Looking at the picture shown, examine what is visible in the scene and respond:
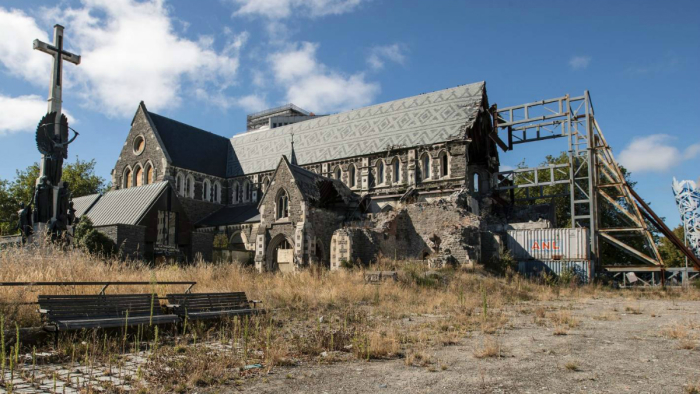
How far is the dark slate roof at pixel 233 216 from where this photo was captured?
33.9m

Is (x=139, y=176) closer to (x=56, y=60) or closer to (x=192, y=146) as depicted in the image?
(x=192, y=146)

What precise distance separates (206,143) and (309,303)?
30519mm

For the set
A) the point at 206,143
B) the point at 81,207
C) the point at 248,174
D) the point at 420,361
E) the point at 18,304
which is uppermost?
the point at 206,143

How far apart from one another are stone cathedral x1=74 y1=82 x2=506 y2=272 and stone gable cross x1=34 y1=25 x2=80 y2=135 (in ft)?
21.0

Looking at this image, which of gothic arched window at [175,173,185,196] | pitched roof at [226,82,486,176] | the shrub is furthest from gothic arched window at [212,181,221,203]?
the shrub

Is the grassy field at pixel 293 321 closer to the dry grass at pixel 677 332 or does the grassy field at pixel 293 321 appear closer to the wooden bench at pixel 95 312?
the dry grass at pixel 677 332

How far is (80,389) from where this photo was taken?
5426 mm

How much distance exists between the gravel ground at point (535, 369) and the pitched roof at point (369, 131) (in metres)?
22.1

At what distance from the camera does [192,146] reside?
3931 cm

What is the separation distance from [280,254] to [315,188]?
4.00 metres

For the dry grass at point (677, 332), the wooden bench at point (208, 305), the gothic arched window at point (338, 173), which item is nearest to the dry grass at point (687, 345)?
the dry grass at point (677, 332)

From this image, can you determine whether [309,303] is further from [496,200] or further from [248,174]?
[248,174]

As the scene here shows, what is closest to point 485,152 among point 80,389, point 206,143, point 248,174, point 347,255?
point 347,255

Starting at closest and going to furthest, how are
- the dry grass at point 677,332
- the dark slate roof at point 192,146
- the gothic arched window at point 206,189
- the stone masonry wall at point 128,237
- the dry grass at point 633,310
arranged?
the dry grass at point 677,332 → the dry grass at point 633,310 → the stone masonry wall at point 128,237 → the dark slate roof at point 192,146 → the gothic arched window at point 206,189
